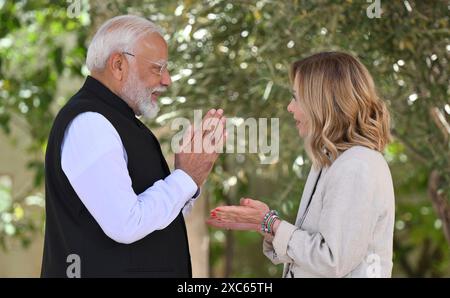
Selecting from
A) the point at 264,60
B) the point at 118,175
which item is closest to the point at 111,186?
the point at 118,175

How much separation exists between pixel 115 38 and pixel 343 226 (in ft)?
3.42

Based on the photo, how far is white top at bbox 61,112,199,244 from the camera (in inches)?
106

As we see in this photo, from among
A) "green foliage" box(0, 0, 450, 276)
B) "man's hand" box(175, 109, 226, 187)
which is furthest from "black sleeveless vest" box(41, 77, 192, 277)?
"green foliage" box(0, 0, 450, 276)

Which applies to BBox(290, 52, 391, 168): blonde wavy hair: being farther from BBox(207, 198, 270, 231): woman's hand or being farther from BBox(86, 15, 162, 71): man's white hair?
BBox(86, 15, 162, 71): man's white hair

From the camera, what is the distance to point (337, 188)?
2.62 m

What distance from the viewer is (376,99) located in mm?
2785

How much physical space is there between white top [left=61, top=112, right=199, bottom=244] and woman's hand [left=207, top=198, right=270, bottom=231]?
0.14 m

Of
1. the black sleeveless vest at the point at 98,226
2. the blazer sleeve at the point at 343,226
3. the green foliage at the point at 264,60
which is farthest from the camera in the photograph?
the green foliage at the point at 264,60

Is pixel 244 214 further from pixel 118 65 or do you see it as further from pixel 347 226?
pixel 118 65

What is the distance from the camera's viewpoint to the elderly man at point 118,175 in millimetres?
2725

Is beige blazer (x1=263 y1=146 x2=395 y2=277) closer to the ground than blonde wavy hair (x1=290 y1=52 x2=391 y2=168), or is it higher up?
closer to the ground

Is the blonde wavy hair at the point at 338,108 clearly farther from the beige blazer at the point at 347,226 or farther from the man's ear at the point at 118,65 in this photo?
the man's ear at the point at 118,65

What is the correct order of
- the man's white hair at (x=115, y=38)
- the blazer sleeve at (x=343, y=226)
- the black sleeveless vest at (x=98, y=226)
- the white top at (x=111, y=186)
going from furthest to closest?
the man's white hair at (x=115, y=38)
the black sleeveless vest at (x=98, y=226)
the white top at (x=111, y=186)
the blazer sleeve at (x=343, y=226)

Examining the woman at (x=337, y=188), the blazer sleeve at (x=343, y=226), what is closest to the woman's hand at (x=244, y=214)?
the woman at (x=337, y=188)
